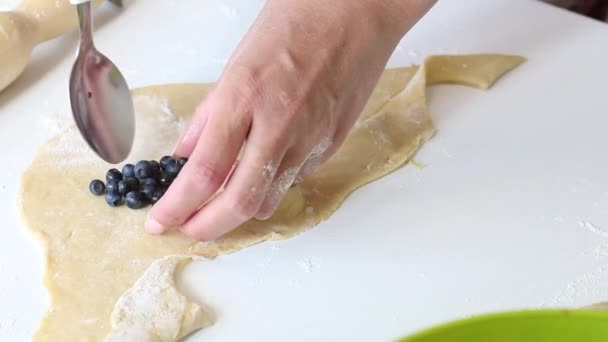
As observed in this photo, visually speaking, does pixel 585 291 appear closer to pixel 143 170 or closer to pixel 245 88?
pixel 245 88

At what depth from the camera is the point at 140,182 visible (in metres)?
1.00

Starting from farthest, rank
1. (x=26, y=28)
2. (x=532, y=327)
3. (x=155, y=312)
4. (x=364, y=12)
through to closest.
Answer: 1. (x=26, y=28)
2. (x=364, y=12)
3. (x=155, y=312)
4. (x=532, y=327)

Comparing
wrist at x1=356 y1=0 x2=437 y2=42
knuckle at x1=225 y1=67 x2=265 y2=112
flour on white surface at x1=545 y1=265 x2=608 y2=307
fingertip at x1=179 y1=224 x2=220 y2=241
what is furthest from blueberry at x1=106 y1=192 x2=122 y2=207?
flour on white surface at x1=545 y1=265 x2=608 y2=307

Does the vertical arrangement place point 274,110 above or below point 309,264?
above

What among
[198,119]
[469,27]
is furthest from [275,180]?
[469,27]

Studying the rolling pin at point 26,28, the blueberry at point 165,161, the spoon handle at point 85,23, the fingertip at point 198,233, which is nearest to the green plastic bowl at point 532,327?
the fingertip at point 198,233

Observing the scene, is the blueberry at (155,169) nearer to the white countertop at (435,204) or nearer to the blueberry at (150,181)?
A: the blueberry at (150,181)

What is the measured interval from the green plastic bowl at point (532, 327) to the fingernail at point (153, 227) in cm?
50

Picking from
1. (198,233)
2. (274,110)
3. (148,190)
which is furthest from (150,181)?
(274,110)

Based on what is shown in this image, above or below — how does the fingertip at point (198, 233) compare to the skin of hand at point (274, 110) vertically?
below

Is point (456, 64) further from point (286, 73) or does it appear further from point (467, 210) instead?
point (286, 73)

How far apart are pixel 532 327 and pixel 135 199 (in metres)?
0.59

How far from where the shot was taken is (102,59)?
1.01 metres

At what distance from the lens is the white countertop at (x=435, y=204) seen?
891 mm
